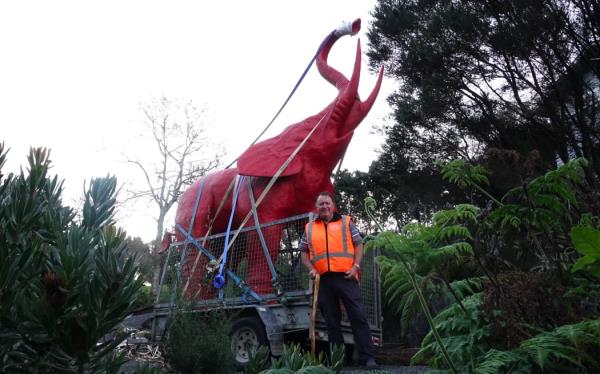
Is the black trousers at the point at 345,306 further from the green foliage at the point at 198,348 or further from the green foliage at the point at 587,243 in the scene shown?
the green foliage at the point at 587,243

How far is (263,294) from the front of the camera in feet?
21.8

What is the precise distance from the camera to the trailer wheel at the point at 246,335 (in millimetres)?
6145

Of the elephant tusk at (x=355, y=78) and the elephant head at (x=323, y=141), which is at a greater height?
the elephant tusk at (x=355, y=78)

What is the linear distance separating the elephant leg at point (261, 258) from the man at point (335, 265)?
153 centimetres

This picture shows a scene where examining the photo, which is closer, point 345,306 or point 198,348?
point 198,348

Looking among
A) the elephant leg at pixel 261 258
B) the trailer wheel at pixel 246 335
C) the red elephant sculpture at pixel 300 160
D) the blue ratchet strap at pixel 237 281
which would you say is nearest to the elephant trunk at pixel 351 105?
the red elephant sculpture at pixel 300 160

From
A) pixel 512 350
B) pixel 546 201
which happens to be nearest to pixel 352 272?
pixel 546 201

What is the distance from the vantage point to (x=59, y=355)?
4.67 feet

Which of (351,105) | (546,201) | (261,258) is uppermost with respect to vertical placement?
(351,105)

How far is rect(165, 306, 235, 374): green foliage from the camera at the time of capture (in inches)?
169

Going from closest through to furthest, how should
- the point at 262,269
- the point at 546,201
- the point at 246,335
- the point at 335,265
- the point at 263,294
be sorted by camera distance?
the point at 546,201, the point at 335,265, the point at 246,335, the point at 263,294, the point at 262,269

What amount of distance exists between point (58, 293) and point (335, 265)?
3909mm

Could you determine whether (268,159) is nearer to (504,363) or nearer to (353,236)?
(353,236)

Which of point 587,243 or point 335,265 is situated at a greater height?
point 335,265
